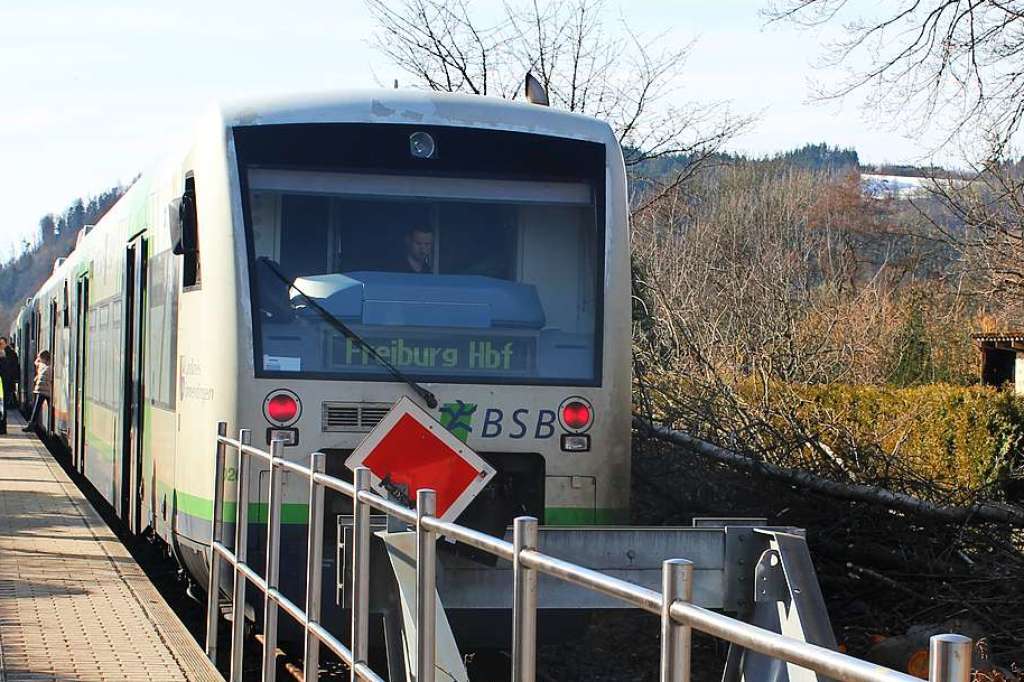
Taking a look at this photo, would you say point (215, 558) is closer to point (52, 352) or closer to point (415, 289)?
point (415, 289)

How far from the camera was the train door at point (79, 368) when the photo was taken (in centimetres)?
1719

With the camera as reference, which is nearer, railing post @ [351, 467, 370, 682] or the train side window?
railing post @ [351, 467, 370, 682]

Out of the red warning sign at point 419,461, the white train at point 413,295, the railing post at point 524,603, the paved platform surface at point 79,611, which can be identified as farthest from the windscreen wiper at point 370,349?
the railing post at point 524,603

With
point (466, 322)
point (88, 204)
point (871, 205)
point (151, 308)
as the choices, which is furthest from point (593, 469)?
point (88, 204)

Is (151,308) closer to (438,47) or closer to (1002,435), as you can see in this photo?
(1002,435)

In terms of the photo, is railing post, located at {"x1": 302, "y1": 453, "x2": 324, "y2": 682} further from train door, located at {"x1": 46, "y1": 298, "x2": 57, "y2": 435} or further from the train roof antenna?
train door, located at {"x1": 46, "y1": 298, "x2": 57, "y2": 435}

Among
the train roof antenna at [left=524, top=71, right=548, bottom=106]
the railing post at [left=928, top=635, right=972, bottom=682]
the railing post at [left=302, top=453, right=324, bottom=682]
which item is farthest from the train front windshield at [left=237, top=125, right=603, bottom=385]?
the railing post at [left=928, top=635, right=972, bottom=682]

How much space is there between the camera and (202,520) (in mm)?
8586

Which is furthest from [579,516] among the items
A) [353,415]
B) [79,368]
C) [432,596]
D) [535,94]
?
[79,368]

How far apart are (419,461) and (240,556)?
1.00 m

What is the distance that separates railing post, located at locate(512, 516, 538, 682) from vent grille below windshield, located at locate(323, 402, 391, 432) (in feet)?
14.1

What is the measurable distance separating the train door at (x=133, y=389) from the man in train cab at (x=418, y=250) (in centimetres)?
363

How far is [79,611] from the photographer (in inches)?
363

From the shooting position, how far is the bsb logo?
8.13 m
